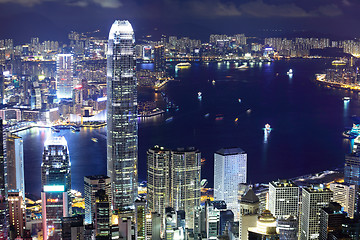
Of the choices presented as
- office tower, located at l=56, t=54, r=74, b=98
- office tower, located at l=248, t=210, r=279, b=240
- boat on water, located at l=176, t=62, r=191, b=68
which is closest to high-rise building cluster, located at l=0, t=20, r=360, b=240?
office tower, located at l=248, t=210, r=279, b=240

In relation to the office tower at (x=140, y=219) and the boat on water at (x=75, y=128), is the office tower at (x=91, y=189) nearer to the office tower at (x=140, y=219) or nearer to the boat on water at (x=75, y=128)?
the office tower at (x=140, y=219)

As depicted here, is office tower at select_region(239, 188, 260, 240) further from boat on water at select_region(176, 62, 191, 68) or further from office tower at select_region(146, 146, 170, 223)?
boat on water at select_region(176, 62, 191, 68)

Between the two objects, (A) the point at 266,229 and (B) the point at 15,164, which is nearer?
(A) the point at 266,229

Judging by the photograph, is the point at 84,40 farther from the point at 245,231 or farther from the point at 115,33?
the point at 245,231

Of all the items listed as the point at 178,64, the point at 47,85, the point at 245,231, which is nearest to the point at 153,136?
the point at 47,85

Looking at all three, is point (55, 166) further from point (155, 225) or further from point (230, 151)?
point (230, 151)

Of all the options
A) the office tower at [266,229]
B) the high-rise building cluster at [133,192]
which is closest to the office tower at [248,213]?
the high-rise building cluster at [133,192]

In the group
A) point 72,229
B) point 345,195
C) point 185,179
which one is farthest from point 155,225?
A: point 345,195
